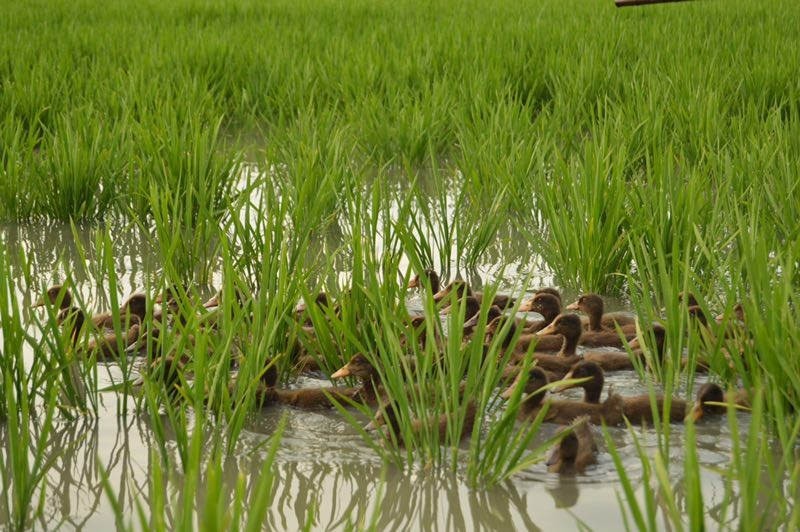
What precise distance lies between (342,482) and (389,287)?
710 millimetres

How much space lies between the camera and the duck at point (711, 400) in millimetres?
2961

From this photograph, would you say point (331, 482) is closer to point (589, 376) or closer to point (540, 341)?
point (589, 376)

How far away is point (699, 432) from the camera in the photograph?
2967 millimetres

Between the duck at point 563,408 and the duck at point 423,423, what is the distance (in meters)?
0.13

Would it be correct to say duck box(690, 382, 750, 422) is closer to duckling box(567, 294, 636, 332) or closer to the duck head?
the duck head

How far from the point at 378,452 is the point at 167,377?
26.1 inches

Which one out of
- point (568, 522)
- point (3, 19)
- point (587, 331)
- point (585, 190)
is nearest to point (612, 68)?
point (585, 190)

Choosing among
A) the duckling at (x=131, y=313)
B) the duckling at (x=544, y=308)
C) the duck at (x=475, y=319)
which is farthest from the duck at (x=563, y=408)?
the duckling at (x=131, y=313)

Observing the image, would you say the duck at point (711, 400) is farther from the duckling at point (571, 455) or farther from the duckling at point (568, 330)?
the duckling at point (568, 330)

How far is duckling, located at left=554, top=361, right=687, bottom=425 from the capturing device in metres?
3.02

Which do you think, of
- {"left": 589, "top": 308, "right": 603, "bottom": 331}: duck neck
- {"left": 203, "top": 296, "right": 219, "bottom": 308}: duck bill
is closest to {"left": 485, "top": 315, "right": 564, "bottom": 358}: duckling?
{"left": 589, "top": 308, "right": 603, "bottom": 331}: duck neck

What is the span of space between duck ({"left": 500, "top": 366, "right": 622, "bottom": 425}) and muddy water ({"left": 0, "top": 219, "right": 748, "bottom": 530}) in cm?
4

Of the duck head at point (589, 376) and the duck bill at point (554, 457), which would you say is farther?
the duck head at point (589, 376)

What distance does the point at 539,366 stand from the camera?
10.8ft
